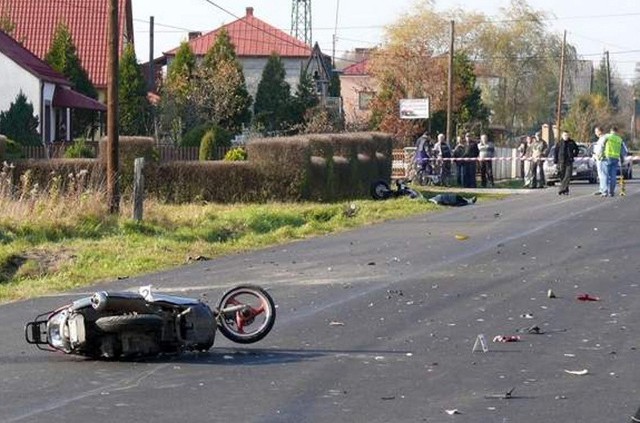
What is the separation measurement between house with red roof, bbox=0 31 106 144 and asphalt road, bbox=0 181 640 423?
95.4ft

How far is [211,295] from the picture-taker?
14922 mm

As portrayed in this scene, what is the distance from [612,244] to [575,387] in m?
10.7

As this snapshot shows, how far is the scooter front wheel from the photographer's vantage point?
1130 centimetres

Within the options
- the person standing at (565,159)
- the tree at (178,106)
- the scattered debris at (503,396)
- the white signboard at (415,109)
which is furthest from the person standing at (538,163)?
the scattered debris at (503,396)

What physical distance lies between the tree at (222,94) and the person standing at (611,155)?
72.1ft

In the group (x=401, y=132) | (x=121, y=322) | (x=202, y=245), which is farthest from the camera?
(x=401, y=132)

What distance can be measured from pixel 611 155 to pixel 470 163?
40.4ft

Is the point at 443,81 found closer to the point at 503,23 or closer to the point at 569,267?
the point at 503,23

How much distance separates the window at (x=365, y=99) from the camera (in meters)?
68.6

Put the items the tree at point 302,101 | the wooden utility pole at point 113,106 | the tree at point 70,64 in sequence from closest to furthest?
the wooden utility pole at point 113,106, the tree at point 70,64, the tree at point 302,101

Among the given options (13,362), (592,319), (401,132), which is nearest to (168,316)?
(13,362)

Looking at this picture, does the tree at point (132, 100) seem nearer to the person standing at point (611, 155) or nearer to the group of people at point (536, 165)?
the group of people at point (536, 165)

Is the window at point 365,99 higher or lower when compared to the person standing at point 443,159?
higher

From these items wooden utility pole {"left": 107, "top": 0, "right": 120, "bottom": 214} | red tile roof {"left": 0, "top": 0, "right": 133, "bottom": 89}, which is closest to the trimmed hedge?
wooden utility pole {"left": 107, "top": 0, "right": 120, "bottom": 214}
